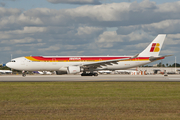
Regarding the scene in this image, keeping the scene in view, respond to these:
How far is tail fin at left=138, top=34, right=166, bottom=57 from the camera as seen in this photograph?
5122 cm

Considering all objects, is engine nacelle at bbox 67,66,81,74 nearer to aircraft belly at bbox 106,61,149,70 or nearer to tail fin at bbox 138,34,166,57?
aircraft belly at bbox 106,61,149,70

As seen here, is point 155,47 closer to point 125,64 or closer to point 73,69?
point 125,64

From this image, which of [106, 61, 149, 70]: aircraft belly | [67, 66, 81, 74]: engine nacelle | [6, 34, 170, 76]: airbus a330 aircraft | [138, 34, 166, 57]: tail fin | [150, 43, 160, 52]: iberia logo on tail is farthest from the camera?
[150, 43, 160, 52]: iberia logo on tail

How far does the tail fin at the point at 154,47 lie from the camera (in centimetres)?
5122

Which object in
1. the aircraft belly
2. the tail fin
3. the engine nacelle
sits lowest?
the engine nacelle

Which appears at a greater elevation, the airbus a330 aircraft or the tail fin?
the tail fin

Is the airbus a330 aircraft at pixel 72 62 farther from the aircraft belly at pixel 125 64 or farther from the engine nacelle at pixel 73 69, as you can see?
the engine nacelle at pixel 73 69

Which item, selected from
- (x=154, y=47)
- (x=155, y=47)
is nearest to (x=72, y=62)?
(x=154, y=47)

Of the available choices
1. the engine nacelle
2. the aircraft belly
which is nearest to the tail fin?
the aircraft belly

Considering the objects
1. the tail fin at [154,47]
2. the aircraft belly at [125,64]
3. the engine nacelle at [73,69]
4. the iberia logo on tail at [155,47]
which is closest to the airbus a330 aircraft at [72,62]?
the aircraft belly at [125,64]
